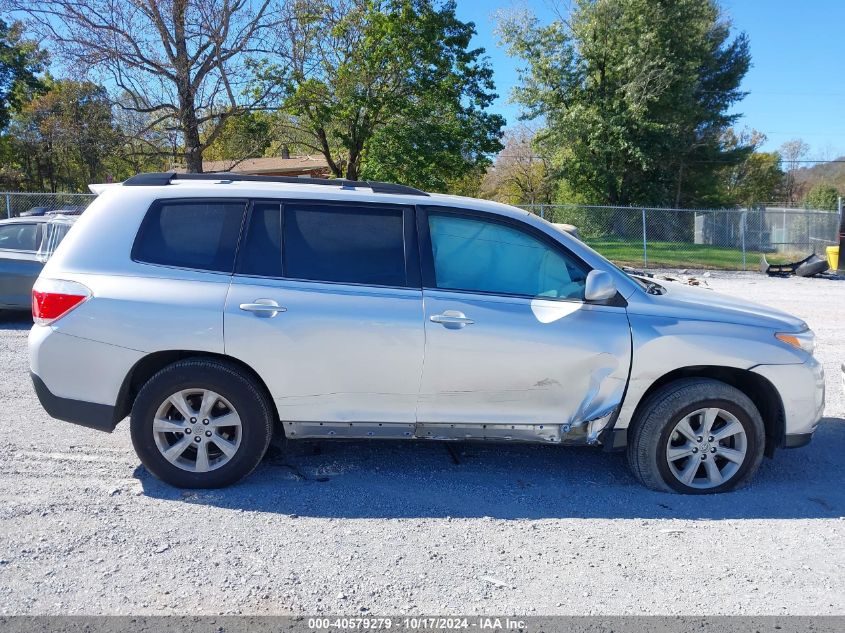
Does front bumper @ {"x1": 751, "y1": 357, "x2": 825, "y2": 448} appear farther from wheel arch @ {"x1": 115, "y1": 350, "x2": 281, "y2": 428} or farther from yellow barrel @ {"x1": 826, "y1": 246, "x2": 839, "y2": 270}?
yellow barrel @ {"x1": 826, "y1": 246, "x2": 839, "y2": 270}

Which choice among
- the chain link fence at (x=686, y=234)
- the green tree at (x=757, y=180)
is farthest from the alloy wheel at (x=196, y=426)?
the green tree at (x=757, y=180)

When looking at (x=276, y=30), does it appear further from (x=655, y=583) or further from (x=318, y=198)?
(x=655, y=583)

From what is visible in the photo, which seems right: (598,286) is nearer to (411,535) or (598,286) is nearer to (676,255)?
(411,535)

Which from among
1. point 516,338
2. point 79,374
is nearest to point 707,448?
point 516,338

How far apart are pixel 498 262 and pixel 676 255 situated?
19.2 metres

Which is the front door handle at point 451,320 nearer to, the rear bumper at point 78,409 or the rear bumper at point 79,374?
the rear bumper at point 79,374

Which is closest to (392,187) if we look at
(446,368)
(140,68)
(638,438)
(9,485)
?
(446,368)

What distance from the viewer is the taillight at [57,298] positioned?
4.12 m

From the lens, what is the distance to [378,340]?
4.11 m

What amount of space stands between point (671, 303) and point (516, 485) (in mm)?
1561

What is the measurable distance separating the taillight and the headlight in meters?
4.38

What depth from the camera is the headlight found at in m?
4.32

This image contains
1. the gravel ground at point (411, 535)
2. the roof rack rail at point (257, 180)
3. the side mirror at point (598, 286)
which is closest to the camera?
the gravel ground at point (411, 535)

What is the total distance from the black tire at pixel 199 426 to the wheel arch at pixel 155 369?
0.04 m
